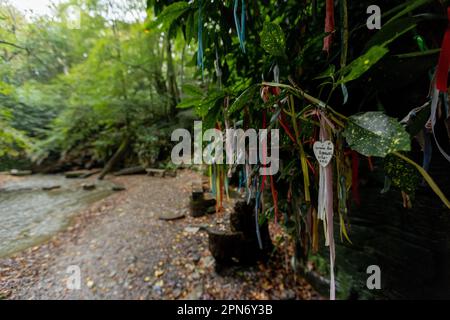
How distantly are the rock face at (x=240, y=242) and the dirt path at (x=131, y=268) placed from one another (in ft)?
Answer: 0.27

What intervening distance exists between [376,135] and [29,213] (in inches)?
41.9

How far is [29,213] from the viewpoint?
25.8 inches

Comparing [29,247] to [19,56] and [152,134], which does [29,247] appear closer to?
[19,56]

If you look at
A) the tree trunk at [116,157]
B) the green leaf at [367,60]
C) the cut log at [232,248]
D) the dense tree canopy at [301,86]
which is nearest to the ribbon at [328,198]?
the dense tree canopy at [301,86]

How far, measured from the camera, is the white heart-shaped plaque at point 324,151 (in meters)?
0.37

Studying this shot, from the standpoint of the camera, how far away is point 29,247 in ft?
1.98

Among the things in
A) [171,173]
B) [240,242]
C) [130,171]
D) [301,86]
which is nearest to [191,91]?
[301,86]

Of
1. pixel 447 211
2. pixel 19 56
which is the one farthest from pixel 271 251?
pixel 19 56

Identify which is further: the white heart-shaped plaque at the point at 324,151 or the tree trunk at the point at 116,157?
the tree trunk at the point at 116,157

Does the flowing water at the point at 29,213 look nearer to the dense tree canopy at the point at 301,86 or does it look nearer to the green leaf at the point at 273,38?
the dense tree canopy at the point at 301,86

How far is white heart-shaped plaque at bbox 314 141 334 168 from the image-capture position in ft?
1.23

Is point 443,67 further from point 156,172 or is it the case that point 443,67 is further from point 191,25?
point 156,172

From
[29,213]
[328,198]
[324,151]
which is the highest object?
[324,151]

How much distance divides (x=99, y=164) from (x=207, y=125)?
153 inches
